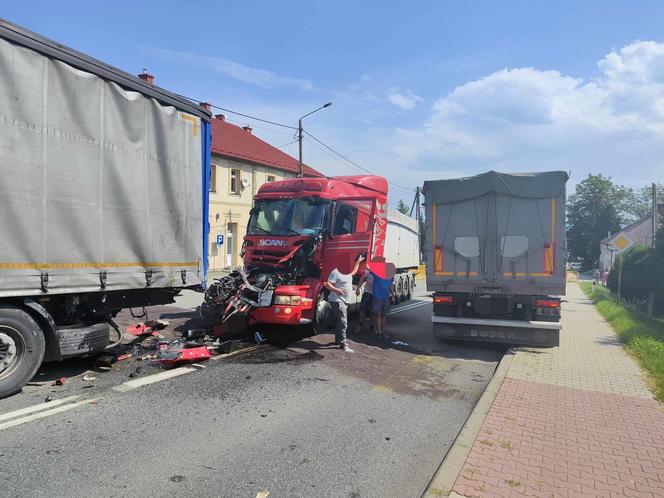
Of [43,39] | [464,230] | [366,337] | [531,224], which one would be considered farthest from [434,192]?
[43,39]

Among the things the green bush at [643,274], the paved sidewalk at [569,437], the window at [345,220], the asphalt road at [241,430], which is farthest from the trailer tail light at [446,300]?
the green bush at [643,274]

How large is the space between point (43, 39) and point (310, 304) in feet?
17.0

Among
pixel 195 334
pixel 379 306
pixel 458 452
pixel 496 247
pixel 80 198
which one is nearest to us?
pixel 458 452

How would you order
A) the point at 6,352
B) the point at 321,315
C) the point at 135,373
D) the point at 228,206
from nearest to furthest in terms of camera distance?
the point at 6,352
the point at 135,373
the point at 321,315
the point at 228,206

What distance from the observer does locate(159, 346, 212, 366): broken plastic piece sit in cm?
641

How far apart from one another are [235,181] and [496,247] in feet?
80.5

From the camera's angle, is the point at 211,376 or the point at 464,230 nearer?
the point at 211,376

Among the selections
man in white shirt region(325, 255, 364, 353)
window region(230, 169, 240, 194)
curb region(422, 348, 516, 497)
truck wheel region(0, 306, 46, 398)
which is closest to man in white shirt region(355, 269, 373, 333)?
man in white shirt region(325, 255, 364, 353)

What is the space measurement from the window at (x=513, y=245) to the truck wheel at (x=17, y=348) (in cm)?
723

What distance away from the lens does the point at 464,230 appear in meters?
8.85

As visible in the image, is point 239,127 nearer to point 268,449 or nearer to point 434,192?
point 434,192

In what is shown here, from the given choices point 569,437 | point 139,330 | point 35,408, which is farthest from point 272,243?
point 569,437

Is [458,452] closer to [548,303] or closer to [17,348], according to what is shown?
[17,348]

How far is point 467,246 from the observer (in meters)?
8.79
